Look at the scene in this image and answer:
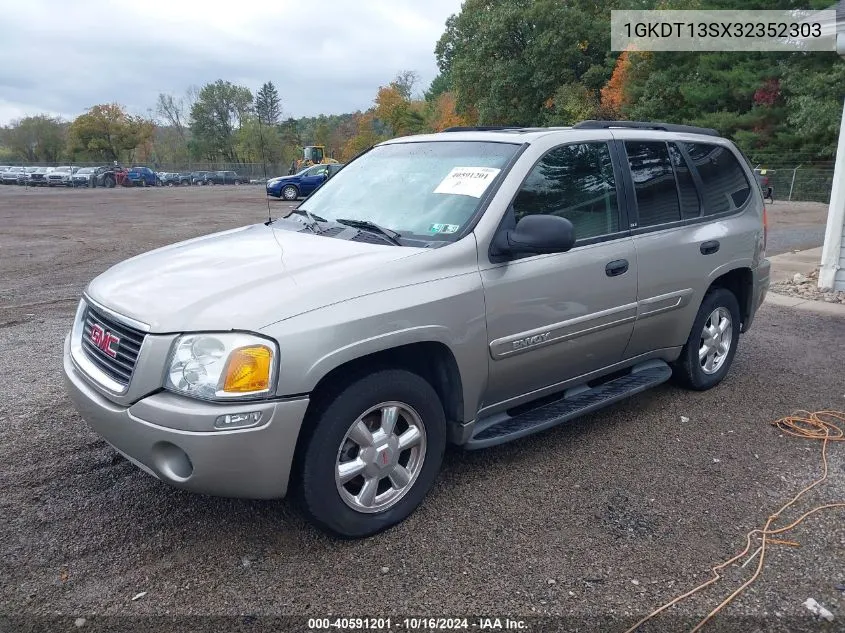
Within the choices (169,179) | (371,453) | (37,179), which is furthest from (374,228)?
(169,179)

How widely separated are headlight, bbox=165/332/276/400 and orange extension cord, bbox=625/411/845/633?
170 cm

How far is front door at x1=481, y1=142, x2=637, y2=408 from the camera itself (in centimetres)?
336

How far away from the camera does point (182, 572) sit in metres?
2.77

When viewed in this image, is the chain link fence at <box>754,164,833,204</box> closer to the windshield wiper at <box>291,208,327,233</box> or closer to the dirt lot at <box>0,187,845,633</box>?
the dirt lot at <box>0,187,845,633</box>

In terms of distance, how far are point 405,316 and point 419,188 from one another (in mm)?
1051

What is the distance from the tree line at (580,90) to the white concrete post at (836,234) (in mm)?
21172

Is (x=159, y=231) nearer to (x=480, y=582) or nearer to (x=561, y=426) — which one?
(x=561, y=426)

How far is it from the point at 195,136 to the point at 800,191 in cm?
8373

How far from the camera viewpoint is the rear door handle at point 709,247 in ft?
14.7

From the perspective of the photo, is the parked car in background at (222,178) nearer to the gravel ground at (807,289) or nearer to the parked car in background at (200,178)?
the parked car in background at (200,178)

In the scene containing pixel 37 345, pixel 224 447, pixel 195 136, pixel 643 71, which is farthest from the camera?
pixel 195 136

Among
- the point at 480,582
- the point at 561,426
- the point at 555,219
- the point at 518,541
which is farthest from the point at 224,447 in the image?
the point at 561,426

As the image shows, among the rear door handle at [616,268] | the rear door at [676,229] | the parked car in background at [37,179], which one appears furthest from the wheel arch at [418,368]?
the parked car in background at [37,179]

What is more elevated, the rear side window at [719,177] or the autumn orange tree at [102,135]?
the autumn orange tree at [102,135]
